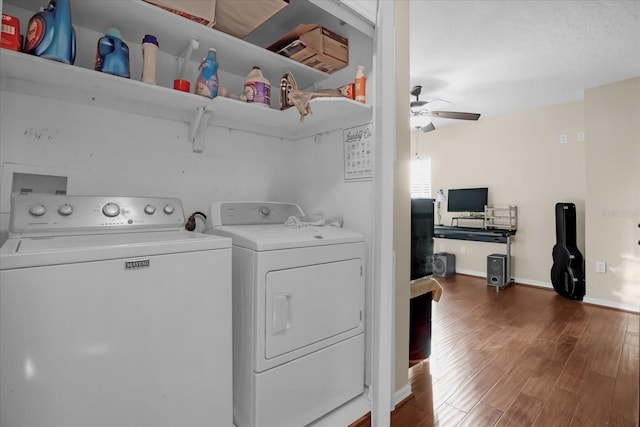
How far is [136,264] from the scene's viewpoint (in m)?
1.04

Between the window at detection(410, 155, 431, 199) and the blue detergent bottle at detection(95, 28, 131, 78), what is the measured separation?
534 centimetres

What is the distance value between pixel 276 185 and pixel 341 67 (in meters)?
0.87

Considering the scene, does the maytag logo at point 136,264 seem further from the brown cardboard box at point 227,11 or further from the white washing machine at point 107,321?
the brown cardboard box at point 227,11

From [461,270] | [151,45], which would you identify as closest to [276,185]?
[151,45]

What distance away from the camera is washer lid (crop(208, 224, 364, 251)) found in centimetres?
131

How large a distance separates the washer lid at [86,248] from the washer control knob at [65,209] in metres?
0.11

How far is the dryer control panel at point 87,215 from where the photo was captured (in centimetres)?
117

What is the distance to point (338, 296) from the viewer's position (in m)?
1.54

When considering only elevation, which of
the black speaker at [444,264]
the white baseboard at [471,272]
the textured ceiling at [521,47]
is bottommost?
the white baseboard at [471,272]

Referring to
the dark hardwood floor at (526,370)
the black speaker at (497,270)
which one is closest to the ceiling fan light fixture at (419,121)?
the black speaker at (497,270)

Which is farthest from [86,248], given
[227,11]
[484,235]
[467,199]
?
[467,199]

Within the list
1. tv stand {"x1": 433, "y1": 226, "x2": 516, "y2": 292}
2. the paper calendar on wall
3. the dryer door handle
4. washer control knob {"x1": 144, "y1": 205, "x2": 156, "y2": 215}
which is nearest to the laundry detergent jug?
washer control knob {"x1": 144, "y1": 205, "x2": 156, "y2": 215}

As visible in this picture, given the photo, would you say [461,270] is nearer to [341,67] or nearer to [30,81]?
[341,67]

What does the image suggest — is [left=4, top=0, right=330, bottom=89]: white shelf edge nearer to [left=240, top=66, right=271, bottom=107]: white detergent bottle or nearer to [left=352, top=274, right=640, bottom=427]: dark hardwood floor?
[left=240, top=66, right=271, bottom=107]: white detergent bottle
